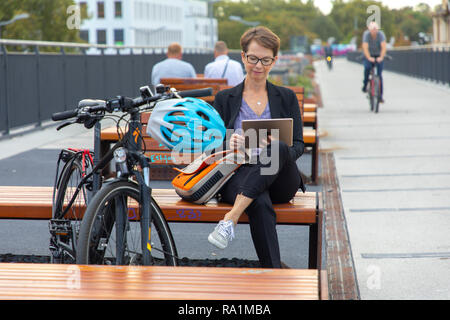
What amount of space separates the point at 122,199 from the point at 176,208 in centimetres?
81

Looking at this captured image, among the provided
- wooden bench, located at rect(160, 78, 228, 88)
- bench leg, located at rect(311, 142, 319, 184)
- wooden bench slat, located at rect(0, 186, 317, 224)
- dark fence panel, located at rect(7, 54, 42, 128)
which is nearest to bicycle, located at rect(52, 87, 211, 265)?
wooden bench slat, located at rect(0, 186, 317, 224)

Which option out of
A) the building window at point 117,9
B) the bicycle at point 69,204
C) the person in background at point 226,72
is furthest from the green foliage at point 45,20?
the bicycle at point 69,204

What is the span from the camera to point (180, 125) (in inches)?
153

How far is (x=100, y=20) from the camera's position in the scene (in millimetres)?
107375

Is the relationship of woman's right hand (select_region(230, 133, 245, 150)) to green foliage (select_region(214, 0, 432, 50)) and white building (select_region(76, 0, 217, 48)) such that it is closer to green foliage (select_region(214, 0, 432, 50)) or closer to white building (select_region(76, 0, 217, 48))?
white building (select_region(76, 0, 217, 48))

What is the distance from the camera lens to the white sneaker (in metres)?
4.55

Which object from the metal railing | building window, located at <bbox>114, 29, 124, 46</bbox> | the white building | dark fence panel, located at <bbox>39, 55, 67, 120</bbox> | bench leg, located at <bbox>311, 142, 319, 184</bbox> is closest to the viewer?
bench leg, located at <bbox>311, 142, 319, 184</bbox>

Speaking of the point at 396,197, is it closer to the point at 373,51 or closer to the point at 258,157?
the point at 258,157

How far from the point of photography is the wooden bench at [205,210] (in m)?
4.75

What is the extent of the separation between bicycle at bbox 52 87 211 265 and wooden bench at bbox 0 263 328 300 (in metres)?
Result: 0.33

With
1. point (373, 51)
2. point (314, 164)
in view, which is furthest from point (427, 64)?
point (314, 164)

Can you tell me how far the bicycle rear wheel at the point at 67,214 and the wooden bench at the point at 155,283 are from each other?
1022 mm

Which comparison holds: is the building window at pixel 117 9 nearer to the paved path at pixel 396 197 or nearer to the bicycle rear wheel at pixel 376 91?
the bicycle rear wheel at pixel 376 91
